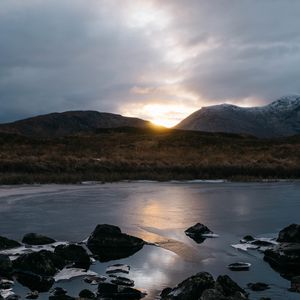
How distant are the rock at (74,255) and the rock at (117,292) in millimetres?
2191

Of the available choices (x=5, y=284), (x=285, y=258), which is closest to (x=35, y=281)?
(x=5, y=284)

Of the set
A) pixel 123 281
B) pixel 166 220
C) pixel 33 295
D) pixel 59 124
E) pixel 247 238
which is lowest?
pixel 33 295

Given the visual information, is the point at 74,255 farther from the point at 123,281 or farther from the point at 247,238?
the point at 247,238

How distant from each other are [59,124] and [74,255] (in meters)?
171

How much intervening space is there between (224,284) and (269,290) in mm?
1127

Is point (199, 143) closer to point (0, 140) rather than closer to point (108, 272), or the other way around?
point (0, 140)

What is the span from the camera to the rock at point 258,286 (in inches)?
412

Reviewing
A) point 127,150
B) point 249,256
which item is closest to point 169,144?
point 127,150

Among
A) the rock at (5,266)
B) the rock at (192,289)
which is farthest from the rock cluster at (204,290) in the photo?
the rock at (5,266)

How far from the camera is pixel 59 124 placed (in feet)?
596

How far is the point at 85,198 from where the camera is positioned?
90.8 ft

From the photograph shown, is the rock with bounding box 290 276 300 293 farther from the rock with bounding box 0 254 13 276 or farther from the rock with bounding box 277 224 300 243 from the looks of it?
the rock with bounding box 0 254 13 276

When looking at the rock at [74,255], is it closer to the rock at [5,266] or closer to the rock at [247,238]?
the rock at [5,266]

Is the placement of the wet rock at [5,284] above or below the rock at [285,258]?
below
